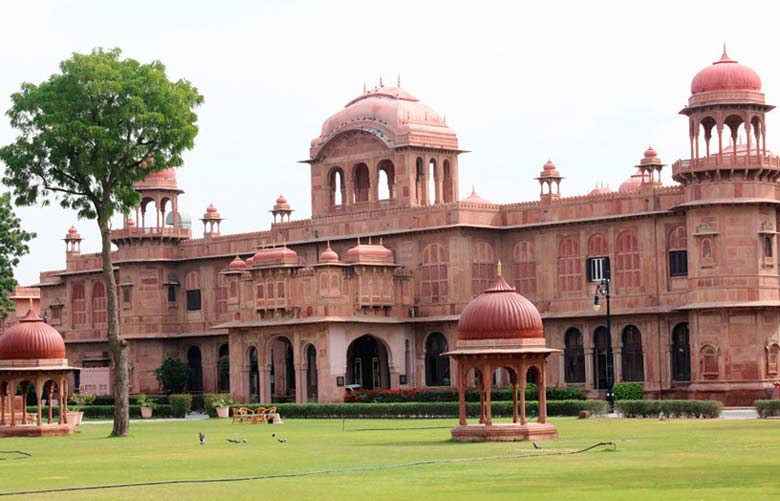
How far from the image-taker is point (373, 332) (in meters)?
69.6

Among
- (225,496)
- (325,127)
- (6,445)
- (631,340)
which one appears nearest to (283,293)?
(325,127)

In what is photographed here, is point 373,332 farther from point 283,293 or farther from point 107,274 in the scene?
point 107,274

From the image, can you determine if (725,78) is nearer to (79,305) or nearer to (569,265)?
(569,265)

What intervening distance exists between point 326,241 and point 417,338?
6.52m

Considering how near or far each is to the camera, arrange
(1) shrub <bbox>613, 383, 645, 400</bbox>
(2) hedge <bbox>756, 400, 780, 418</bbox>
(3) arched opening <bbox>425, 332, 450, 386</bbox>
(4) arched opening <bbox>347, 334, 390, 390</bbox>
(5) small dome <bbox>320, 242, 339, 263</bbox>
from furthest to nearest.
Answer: (4) arched opening <bbox>347, 334, 390, 390</bbox> → (3) arched opening <bbox>425, 332, 450, 386</bbox> → (5) small dome <bbox>320, 242, 339, 263</bbox> → (1) shrub <bbox>613, 383, 645, 400</bbox> → (2) hedge <bbox>756, 400, 780, 418</bbox>

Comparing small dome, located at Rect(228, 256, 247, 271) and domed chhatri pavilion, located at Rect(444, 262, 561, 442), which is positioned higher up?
small dome, located at Rect(228, 256, 247, 271)

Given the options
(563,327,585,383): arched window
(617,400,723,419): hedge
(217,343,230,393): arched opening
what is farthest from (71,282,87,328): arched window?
(617,400,723,419): hedge

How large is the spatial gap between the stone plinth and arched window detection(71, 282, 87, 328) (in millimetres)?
53382

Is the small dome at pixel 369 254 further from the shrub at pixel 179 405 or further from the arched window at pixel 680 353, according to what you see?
the arched window at pixel 680 353

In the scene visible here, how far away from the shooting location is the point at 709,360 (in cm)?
5875

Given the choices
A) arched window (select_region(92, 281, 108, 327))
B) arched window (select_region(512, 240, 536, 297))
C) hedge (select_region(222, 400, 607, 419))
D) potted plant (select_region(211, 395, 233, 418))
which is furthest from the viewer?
arched window (select_region(92, 281, 108, 327))

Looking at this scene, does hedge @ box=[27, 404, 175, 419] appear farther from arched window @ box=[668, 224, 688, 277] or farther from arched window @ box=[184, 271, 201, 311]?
arched window @ box=[668, 224, 688, 277]

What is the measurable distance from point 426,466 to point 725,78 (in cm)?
3423

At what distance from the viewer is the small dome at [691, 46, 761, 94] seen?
5916cm
